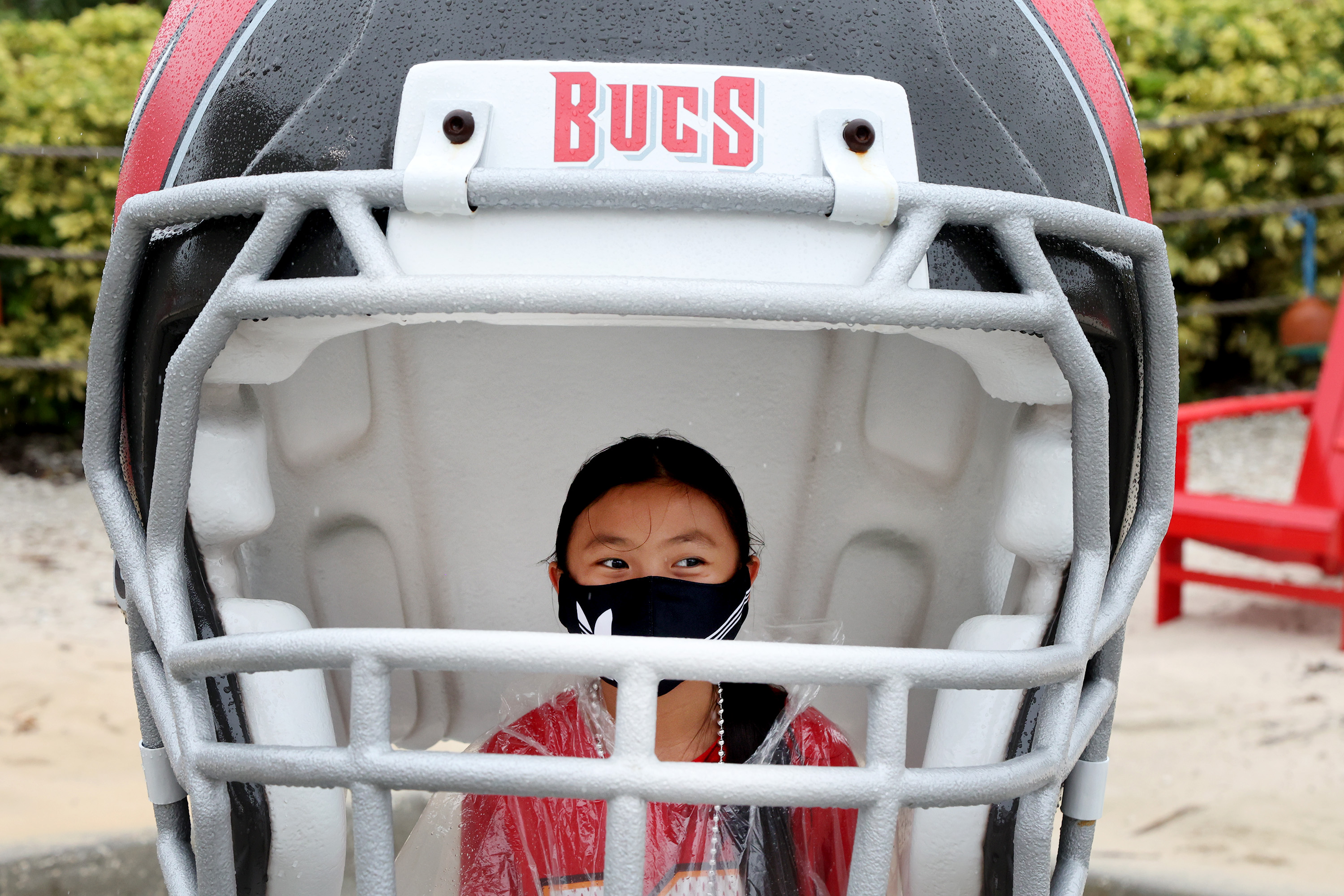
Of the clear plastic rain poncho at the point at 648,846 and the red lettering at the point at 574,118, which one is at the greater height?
the red lettering at the point at 574,118

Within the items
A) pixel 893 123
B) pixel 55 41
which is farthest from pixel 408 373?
pixel 55 41

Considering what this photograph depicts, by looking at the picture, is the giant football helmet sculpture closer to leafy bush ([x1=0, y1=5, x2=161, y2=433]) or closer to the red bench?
the red bench

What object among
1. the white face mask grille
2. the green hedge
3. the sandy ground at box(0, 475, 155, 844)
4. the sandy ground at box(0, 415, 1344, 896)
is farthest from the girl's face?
the green hedge

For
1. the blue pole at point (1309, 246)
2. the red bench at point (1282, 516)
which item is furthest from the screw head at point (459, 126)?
the blue pole at point (1309, 246)

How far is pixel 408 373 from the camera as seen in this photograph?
153 cm

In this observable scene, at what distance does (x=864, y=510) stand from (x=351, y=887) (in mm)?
1231

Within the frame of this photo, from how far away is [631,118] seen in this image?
0.98 meters

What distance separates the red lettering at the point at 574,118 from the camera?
0.98 meters

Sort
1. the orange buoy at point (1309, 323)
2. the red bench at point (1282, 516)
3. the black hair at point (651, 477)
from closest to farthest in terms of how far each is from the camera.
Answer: the black hair at point (651, 477) < the red bench at point (1282, 516) < the orange buoy at point (1309, 323)

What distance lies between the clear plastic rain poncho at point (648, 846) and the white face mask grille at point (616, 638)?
33cm

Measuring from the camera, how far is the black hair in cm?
139

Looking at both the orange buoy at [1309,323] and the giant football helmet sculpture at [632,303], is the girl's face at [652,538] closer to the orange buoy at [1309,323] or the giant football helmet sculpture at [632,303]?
the giant football helmet sculpture at [632,303]

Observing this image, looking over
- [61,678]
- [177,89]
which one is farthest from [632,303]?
[61,678]

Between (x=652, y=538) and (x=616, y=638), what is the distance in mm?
402
